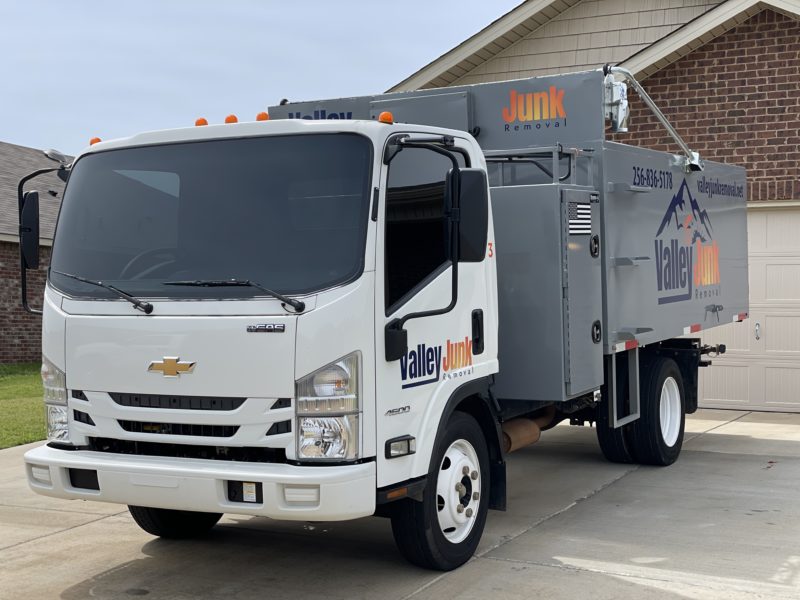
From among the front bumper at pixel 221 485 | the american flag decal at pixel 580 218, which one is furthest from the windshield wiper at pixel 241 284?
the american flag decal at pixel 580 218

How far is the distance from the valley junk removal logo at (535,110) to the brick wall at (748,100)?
5989 mm

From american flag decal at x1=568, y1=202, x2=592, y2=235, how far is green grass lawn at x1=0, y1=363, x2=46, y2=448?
6.82 m

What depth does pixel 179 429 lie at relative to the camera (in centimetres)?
550

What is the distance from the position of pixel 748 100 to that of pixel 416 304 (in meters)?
8.81

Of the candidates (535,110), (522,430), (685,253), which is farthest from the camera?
(685,253)

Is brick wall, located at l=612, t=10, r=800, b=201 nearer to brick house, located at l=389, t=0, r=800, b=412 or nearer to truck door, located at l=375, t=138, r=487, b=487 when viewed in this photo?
brick house, located at l=389, t=0, r=800, b=412

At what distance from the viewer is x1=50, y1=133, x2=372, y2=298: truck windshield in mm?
5406

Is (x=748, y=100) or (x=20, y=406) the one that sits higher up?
(x=748, y=100)

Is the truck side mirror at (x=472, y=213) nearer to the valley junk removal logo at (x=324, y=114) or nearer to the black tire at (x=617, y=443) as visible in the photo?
the valley junk removal logo at (x=324, y=114)

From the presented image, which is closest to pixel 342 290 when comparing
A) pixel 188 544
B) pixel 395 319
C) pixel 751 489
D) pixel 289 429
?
pixel 395 319

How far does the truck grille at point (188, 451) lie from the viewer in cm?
536

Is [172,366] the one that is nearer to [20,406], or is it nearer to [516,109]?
[516,109]

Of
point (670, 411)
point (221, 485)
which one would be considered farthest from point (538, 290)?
point (670, 411)

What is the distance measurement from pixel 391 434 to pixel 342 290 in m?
0.80
